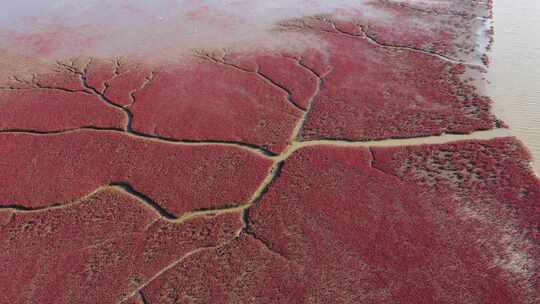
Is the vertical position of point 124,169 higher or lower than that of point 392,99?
lower

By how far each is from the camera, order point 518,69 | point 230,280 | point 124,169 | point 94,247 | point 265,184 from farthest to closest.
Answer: point 518,69, point 124,169, point 265,184, point 94,247, point 230,280

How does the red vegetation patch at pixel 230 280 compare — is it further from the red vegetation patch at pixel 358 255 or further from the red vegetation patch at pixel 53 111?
the red vegetation patch at pixel 53 111

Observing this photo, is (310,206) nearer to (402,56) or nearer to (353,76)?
(353,76)

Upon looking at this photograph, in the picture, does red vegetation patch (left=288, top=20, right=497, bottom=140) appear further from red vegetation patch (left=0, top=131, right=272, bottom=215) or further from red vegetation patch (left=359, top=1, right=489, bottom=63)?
red vegetation patch (left=0, top=131, right=272, bottom=215)

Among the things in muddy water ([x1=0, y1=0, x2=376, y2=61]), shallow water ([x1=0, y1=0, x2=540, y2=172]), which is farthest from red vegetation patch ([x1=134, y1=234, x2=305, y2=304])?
muddy water ([x1=0, y1=0, x2=376, y2=61])

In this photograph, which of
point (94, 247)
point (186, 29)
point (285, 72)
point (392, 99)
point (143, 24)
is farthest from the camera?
point (143, 24)

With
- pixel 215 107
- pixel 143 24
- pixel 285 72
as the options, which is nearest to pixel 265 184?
pixel 215 107

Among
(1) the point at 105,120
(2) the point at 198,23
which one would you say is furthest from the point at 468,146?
(2) the point at 198,23

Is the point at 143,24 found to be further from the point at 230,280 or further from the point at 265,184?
the point at 230,280
